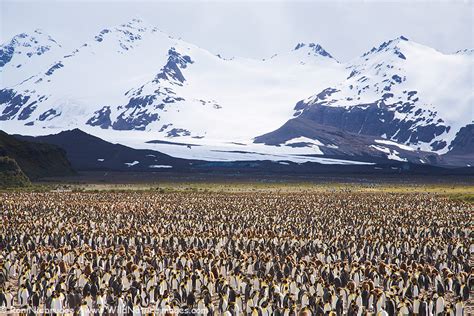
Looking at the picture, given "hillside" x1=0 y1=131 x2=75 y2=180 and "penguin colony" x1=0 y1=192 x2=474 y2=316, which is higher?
"hillside" x1=0 y1=131 x2=75 y2=180

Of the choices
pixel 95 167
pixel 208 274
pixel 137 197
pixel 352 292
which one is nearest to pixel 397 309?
pixel 352 292

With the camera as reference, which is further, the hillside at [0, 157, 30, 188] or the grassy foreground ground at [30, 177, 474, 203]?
the grassy foreground ground at [30, 177, 474, 203]

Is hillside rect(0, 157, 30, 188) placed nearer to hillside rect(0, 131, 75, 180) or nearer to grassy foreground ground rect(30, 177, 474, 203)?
grassy foreground ground rect(30, 177, 474, 203)

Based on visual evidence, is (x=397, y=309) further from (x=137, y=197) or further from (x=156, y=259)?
(x=137, y=197)

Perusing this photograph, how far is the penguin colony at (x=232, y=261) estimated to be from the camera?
19.1 m

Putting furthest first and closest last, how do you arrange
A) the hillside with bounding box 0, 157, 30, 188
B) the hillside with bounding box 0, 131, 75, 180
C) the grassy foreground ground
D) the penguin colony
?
the hillside with bounding box 0, 131, 75, 180
the grassy foreground ground
the hillside with bounding box 0, 157, 30, 188
the penguin colony

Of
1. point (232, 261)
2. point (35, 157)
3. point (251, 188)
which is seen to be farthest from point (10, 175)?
point (232, 261)

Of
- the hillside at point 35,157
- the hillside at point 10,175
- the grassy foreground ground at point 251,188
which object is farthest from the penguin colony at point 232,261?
the hillside at point 35,157

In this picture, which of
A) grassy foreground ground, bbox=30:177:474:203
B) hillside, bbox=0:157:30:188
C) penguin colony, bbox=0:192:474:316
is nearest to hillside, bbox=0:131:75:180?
grassy foreground ground, bbox=30:177:474:203

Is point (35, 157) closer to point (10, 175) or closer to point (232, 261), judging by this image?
point (10, 175)

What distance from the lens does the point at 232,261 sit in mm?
25172

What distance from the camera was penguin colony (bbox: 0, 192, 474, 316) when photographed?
19109mm

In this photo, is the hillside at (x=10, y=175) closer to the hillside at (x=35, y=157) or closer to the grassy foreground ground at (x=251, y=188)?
the grassy foreground ground at (x=251, y=188)

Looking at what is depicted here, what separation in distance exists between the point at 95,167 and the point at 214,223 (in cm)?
9909
